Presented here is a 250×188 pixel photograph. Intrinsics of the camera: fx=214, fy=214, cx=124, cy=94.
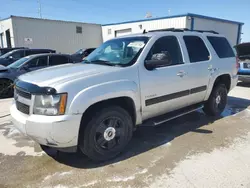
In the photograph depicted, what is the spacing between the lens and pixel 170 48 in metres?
4.02

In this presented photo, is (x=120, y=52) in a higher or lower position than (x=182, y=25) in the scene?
lower

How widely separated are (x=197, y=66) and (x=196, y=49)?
0.40 metres

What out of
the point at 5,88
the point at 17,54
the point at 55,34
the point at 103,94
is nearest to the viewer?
the point at 103,94

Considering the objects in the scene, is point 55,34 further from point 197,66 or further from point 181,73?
point 181,73

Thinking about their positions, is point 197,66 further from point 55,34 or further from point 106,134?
point 55,34

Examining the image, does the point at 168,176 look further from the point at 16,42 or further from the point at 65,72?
the point at 16,42

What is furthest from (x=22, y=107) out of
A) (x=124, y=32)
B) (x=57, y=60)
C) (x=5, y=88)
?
(x=124, y=32)

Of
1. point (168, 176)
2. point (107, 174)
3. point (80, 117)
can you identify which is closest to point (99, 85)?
A: point (80, 117)

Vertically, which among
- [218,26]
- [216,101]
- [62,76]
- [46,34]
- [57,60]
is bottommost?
[216,101]

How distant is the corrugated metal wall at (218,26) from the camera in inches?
765

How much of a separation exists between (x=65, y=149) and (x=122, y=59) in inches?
66.3

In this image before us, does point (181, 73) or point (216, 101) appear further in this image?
point (216, 101)

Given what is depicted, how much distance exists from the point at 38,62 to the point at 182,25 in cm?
1382

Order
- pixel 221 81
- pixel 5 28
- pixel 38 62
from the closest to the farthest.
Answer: pixel 221 81 < pixel 38 62 < pixel 5 28
